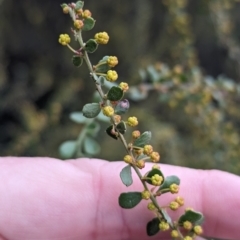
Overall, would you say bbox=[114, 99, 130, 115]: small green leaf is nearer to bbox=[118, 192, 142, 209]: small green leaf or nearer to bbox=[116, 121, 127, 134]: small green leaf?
bbox=[116, 121, 127, 134]: small green leaf

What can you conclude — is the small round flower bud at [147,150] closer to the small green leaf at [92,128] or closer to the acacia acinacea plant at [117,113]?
the acacia acinacea plant at [117,113]

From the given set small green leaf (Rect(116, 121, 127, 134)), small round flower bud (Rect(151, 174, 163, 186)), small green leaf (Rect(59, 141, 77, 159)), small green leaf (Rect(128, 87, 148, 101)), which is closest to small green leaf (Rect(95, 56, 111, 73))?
small green leaf (Rect(116, 121, 127, 134))

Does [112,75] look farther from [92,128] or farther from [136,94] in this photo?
[136,94]

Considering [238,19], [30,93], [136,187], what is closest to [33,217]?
[136,187]

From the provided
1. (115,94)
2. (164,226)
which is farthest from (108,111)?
(164,226)

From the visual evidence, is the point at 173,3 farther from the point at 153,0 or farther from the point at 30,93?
the point at 30,93
